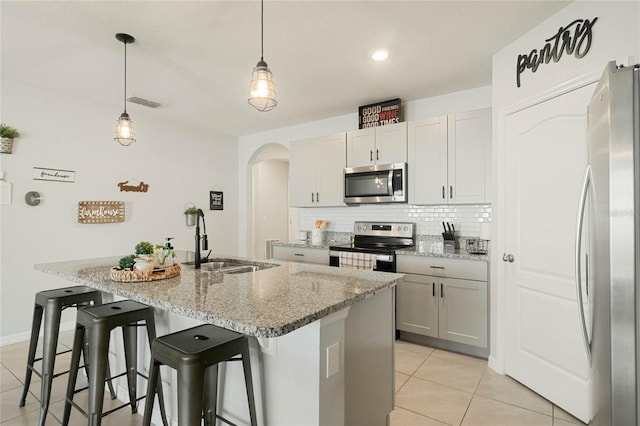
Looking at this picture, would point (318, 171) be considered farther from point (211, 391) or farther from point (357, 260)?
point (211, 391)

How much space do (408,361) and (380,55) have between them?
265 cm

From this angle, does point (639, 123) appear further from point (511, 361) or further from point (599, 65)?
point (511, 361)

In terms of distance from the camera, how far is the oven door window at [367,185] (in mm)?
3820

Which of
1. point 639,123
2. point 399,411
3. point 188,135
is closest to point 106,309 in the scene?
point 399,411

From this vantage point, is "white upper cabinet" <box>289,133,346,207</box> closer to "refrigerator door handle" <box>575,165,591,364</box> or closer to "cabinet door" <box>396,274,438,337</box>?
"cabinet door" <box>396,274,438,337</box>

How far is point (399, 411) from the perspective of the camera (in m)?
2.20

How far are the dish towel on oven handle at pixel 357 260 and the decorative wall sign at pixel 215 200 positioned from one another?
100 inches

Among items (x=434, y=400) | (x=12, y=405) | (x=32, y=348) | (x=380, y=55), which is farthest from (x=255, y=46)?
(x=12, y=405)

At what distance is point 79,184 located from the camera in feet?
12.6

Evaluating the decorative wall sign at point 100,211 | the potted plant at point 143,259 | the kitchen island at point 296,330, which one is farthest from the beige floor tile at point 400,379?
the decorative wall sign at point 100,211

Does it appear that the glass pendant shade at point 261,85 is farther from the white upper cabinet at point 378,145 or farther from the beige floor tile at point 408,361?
the beige floor tile at point 408,361

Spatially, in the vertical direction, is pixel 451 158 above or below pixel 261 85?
below

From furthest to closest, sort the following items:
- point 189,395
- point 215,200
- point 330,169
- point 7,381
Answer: point 215,200 → point 330,169 → point 7,381 → point 189,395

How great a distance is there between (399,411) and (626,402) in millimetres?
1439
